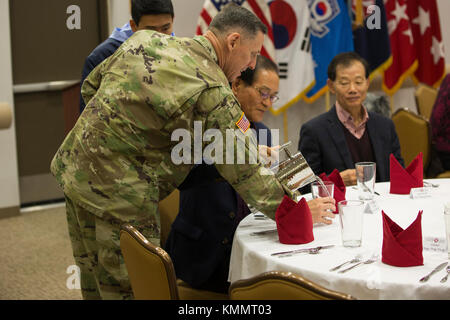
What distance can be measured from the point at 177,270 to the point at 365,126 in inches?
52.4

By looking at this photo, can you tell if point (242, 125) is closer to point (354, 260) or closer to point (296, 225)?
point (296, 225)

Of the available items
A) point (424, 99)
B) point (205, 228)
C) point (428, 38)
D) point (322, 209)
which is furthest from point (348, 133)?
point (428, 38)

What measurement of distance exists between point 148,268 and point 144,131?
1.90 feet

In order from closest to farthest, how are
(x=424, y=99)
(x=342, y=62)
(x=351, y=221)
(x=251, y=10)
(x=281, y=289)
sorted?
1. (x=281, y=289)
2. (x=351, y=221)
3. (x=342, y=62)
4. (x=424, y=99)
5. (x=251, y=10)

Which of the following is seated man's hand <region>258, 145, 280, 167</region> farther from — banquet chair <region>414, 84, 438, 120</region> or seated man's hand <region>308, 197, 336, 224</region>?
banquet chair <region>414, 84, 438, 120</region>

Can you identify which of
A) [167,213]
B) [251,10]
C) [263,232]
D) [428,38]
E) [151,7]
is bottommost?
[167,213]

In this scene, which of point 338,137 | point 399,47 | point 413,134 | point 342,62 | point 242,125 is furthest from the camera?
point 399,47

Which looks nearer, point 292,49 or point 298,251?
point 298,251

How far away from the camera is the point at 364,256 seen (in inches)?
64.5

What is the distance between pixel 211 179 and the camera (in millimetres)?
2357

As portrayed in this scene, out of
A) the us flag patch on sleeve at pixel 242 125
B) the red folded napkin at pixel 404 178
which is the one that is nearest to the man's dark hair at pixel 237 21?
the us flag patch on sleeve at pixel 242 125

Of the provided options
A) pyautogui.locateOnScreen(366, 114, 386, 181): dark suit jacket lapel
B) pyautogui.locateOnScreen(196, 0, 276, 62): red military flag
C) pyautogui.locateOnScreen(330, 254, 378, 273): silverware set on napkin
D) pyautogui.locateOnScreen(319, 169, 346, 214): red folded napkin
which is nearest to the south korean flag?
pyautogui.locateOnScreen(196, 0, 276, 62): red military flag
